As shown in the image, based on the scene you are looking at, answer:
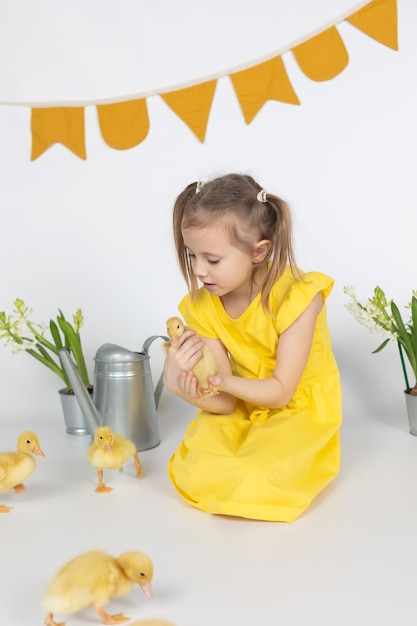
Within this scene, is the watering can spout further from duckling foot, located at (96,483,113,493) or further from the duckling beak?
the duckling beak

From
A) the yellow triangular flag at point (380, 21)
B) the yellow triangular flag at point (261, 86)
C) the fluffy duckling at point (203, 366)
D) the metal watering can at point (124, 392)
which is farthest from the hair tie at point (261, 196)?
the yellow triangular flag at point (380, 21)

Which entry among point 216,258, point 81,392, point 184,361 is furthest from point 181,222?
point 81,392

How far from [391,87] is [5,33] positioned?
994mm

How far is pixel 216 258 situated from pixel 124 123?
34.0 inches

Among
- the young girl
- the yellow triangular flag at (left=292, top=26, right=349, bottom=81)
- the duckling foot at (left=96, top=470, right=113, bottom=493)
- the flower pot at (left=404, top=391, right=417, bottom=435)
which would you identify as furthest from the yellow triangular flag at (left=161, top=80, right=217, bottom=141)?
the duckling foot at (left=96, top=470, right=113, bottom=493)

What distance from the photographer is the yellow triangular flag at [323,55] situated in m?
2.13

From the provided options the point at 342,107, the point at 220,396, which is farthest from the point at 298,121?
the point at 220,396

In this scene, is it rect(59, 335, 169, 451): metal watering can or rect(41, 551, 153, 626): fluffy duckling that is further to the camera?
rect(59, 335, 169, 451): metal watering can

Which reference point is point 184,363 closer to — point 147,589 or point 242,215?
point 242,215

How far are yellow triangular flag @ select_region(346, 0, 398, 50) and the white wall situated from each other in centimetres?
2

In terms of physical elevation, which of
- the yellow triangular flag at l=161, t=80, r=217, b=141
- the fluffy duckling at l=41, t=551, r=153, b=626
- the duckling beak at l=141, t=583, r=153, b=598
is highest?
the yellow triangular flag at l=161, t=80, r=217, b=141

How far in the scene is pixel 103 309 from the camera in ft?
7.41

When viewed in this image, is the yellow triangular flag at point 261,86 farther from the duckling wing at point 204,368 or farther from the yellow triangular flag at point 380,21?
the duckling wing at point 204,368

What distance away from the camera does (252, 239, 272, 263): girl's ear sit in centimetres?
154
